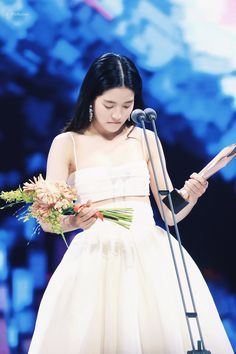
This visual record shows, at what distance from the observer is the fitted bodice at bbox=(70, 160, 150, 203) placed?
2887 mm

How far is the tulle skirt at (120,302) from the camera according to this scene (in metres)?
2.47

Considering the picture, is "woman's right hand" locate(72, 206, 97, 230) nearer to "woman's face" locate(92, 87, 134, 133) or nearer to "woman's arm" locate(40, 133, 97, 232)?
"woman's arm" locate(40, 133, 97, 232)

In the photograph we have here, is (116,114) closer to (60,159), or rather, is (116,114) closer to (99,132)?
(99,132)

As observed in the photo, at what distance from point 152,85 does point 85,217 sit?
1332 millimetres

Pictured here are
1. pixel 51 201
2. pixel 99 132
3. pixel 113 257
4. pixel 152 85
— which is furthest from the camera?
pixel 152 85

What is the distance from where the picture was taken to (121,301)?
254 centimetres

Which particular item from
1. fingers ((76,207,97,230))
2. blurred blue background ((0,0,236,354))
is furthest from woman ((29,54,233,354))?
blurred blue background ((0,0,236,354))

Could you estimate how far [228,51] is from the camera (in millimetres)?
3711

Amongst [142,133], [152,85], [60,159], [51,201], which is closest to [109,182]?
[60,159]

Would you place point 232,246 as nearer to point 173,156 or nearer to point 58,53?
point 173,156

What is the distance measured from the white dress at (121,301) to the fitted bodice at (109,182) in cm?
13

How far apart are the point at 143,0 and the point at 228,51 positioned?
513mm

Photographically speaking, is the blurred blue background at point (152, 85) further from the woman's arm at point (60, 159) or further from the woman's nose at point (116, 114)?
the woman's nose at point (116, 114)

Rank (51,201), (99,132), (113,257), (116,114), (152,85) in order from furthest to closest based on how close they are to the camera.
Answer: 1. (152,85)
2. (99,132)
3. (116,114)
4. (113,257)
5. (51,201)
